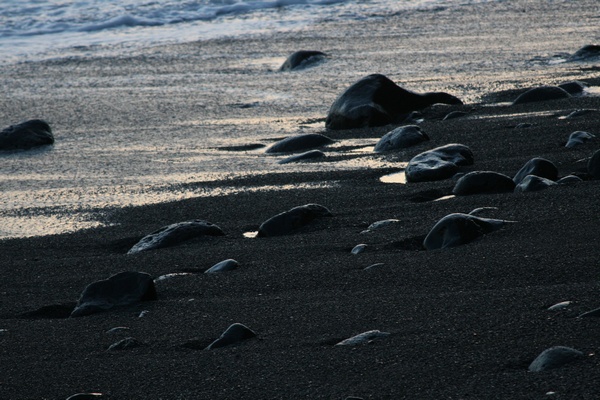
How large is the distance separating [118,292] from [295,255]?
68 cm

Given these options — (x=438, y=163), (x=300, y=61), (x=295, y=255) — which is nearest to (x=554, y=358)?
(x=295, y=255)

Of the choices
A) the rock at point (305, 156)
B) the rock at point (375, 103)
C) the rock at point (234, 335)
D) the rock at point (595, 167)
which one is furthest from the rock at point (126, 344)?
the rock at point (375, 103)

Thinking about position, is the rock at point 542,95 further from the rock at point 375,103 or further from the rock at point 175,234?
the rock at point 175,234

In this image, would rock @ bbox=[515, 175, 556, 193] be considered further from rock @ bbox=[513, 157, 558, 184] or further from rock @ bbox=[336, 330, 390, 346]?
rock @ bbox=[336, 330, 390, 346]

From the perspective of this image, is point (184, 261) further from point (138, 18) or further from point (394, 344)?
point (138, 18)

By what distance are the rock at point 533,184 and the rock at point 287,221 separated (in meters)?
0.85

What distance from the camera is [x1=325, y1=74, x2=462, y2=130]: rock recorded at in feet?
19.4

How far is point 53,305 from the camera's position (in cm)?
290

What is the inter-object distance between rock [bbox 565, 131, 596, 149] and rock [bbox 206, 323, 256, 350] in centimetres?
263

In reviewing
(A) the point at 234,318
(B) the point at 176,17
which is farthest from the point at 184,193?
(B) the point at 176,17

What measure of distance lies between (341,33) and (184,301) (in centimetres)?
807

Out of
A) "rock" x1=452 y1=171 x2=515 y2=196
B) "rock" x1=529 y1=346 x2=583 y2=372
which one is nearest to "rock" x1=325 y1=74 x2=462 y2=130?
"rock" x1=452 y1=171 x2=515 y2=196

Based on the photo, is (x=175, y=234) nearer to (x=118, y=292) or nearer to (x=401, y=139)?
(x=118, y=292)

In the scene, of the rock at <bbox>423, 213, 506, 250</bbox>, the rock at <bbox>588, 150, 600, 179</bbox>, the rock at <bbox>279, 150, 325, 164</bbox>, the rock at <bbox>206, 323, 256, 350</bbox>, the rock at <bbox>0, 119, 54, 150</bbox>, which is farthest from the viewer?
the rock at <bbox>0, 119, 54, 150</bbox>
